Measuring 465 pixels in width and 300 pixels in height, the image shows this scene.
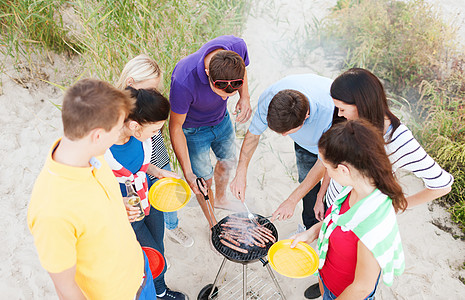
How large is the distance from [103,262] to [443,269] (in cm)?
351

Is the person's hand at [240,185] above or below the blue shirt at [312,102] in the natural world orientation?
below

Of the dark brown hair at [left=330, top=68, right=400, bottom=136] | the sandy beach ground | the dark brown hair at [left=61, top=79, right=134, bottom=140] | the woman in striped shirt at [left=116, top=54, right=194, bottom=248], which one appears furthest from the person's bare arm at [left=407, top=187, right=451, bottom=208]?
the dark brown hair at [left=61, top=79, right=134, bottom=140]

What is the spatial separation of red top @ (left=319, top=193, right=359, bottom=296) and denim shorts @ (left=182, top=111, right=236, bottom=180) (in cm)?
172

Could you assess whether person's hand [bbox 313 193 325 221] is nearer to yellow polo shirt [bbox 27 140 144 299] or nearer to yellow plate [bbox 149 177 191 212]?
yellow plate [bbox 149 177 191 212]

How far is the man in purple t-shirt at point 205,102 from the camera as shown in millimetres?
2730

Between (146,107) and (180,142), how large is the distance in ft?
2.99

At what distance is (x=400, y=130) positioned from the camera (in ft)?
7.42

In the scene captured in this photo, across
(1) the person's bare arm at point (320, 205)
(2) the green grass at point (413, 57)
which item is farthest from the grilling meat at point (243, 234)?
(2) the green grass at point (413, 57)

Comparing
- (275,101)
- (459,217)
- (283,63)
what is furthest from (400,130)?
(283,63)

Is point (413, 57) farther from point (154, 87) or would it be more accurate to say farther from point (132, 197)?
point (132, 197)

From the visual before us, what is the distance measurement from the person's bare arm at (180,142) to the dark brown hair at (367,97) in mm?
1465

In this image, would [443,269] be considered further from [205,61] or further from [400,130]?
[205,61]

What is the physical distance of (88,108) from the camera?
57.9 inches

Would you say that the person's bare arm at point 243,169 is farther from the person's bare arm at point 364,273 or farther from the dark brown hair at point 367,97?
the person's bare arm at point 364,273
